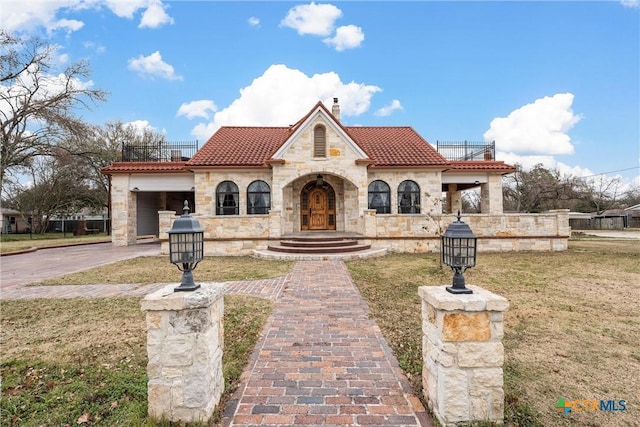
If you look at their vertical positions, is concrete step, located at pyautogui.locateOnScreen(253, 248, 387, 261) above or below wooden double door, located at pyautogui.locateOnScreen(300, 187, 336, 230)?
below

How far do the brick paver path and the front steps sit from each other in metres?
5.94

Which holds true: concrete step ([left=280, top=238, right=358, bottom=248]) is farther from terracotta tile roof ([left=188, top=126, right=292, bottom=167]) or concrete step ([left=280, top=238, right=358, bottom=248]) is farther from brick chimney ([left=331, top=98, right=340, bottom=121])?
brick chimney ([left=331, top=98, right=340, bottom=121])

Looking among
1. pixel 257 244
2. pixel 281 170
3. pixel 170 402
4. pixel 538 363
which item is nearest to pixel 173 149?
pixel 281 170

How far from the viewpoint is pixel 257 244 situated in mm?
13102

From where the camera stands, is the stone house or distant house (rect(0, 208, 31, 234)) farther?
distant house (rect(0, 208, 31, 234))

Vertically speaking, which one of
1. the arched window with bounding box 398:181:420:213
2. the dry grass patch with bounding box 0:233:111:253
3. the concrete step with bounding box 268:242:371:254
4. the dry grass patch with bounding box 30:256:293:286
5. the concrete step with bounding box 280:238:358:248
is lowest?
the dry grass patch with bounding box 30:256:293:286

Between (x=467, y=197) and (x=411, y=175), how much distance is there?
1564 inches

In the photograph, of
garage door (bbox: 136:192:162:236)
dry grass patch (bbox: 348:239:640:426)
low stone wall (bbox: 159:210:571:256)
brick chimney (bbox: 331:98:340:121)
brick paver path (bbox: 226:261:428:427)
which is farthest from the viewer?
garage door (bbox: 136:192:162:236)

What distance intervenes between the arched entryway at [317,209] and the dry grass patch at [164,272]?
5.22 meters

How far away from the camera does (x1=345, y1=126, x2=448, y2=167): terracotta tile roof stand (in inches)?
626

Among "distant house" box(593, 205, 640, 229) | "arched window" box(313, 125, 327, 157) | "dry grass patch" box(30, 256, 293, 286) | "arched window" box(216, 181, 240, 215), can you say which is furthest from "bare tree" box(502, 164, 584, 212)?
"dry grass patch" box(30, 256, 293, 286)

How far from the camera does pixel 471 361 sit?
2.51 m

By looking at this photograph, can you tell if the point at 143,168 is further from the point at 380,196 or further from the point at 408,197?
the point at 408,197

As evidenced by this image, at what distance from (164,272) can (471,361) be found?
911 centimetres
